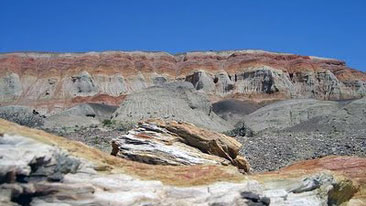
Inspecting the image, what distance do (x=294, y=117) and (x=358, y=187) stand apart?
254 ft

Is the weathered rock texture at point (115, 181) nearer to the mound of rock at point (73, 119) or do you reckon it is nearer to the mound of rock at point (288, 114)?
the mound of rock at point (73, 119)

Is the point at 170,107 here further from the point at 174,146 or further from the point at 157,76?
the point at 157,76

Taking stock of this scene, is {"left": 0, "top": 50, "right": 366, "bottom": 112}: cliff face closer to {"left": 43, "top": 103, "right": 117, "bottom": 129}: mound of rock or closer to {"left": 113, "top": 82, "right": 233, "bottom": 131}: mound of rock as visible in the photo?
{"left": 43, "top": 103, "right": 117, "bottom": 129}: mound of rock

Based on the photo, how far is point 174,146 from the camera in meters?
20.3

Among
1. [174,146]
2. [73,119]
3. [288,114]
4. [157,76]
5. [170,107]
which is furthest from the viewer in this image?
[157,76]

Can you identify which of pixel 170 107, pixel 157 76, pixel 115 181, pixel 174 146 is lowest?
pixel 115 181

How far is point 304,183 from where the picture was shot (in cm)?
1641

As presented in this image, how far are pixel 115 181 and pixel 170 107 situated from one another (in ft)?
242

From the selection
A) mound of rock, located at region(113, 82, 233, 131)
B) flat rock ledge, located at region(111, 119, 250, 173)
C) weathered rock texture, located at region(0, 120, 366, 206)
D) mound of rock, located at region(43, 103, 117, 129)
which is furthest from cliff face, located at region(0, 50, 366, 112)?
weathered rock texture, located at region(0, 120, 366, 206)

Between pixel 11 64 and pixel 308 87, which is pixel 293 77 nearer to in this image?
pixel 308 87

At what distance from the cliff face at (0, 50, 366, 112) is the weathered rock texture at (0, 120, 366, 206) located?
129 metres

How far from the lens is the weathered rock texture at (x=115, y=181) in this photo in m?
12.9

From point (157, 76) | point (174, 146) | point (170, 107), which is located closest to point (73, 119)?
point (170, 107)

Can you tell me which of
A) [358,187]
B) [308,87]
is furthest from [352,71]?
[358,187]
